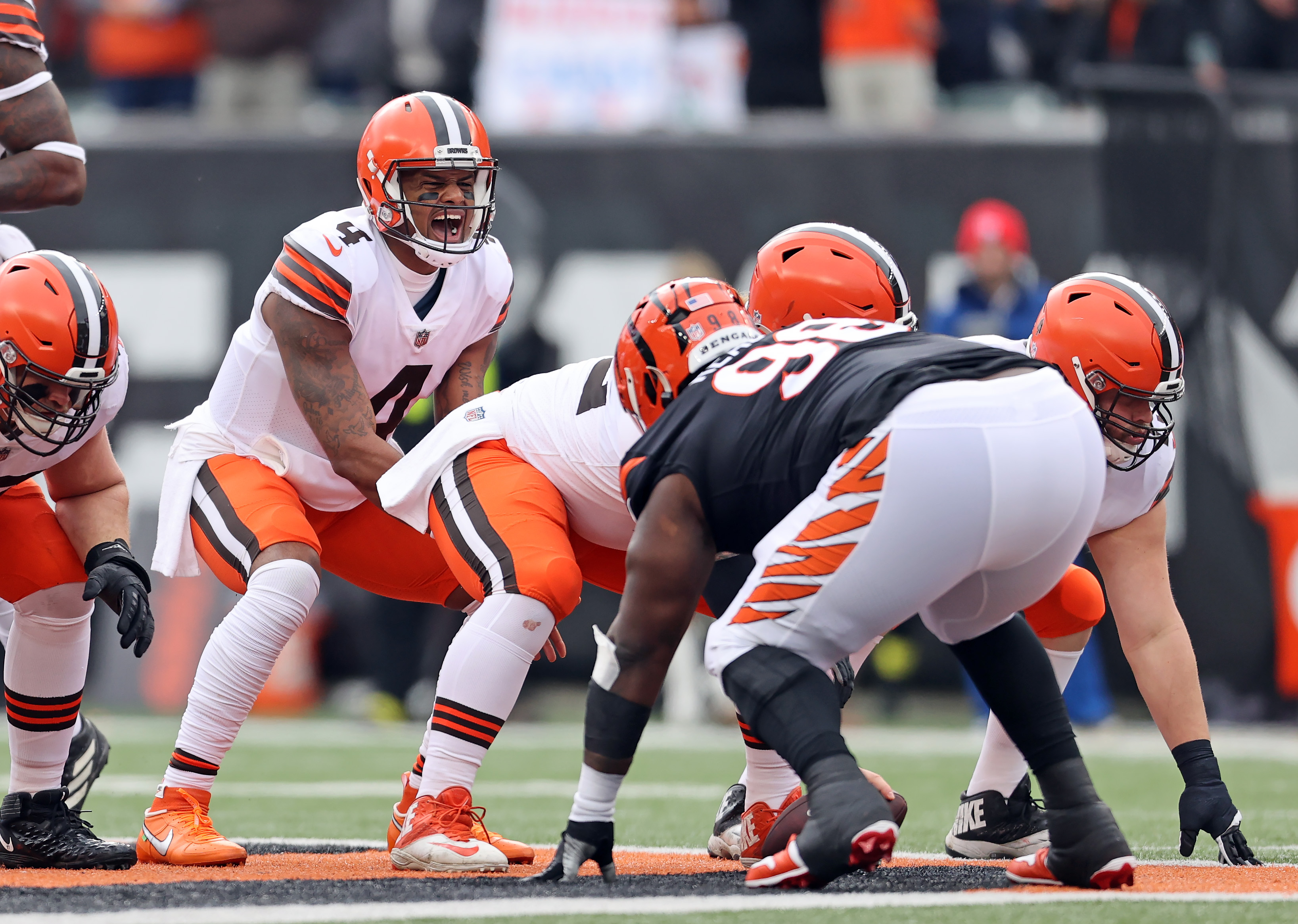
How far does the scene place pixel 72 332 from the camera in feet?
13.9

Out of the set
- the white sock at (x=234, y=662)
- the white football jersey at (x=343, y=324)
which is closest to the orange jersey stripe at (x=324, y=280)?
the white football jersey at (x=343, y=324)

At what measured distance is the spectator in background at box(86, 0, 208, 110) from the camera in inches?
426

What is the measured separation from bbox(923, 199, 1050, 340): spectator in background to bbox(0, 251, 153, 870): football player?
16.3 feet

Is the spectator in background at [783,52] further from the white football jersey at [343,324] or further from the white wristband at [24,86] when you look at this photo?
the white wristband at [24,86]

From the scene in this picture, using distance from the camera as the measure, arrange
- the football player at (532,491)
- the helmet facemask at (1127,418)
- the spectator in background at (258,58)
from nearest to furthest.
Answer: the football player at (532,491), the helmet facemask at (1127,418), the spectator in background at (258,58)

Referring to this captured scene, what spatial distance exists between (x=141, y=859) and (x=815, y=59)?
24.2 feet

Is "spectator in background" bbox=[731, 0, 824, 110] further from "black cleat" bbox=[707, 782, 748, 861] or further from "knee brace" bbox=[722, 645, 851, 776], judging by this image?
"knee brace" bbox=[722, 645, 851, 776]

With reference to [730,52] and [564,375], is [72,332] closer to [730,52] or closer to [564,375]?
[564,375]

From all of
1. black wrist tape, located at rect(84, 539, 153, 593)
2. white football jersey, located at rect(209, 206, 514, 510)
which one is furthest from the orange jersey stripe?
black wrist tape, located at rect(84, 539, 153, 593)

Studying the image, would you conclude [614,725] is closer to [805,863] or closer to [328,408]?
[805,863]

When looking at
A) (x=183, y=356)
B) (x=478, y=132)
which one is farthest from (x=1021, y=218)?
(x=478, y=132)

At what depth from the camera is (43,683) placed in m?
4.54

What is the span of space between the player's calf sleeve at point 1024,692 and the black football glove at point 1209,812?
808 millimetres

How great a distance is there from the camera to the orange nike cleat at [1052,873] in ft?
11.8
